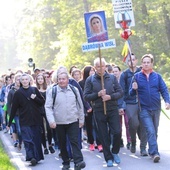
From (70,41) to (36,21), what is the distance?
13.0 metres

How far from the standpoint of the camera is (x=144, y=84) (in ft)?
31.8

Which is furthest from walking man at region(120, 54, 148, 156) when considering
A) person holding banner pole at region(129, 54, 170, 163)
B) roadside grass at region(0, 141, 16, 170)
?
roadside grass at region(0, 141, 16, 170)

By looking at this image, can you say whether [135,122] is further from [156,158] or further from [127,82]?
[156,158]

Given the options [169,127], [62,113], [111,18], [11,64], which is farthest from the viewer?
[11,64]

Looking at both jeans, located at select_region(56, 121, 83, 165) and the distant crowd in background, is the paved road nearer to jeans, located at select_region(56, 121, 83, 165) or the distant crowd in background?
the distant crowd in background

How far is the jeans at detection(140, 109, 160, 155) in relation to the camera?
946cm

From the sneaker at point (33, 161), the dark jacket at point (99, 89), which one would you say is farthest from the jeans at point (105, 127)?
the sneaker at point (33, 161)

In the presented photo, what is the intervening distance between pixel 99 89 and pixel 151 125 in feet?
3.95

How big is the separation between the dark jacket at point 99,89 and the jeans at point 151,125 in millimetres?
682

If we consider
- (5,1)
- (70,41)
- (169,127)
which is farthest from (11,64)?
(169,127)

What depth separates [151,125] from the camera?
380 inches

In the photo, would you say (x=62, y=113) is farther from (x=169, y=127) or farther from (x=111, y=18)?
(x=111, y=18)

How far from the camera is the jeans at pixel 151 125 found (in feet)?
31.0

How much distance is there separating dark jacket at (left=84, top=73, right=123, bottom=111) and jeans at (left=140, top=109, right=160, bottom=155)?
26.9 inches
